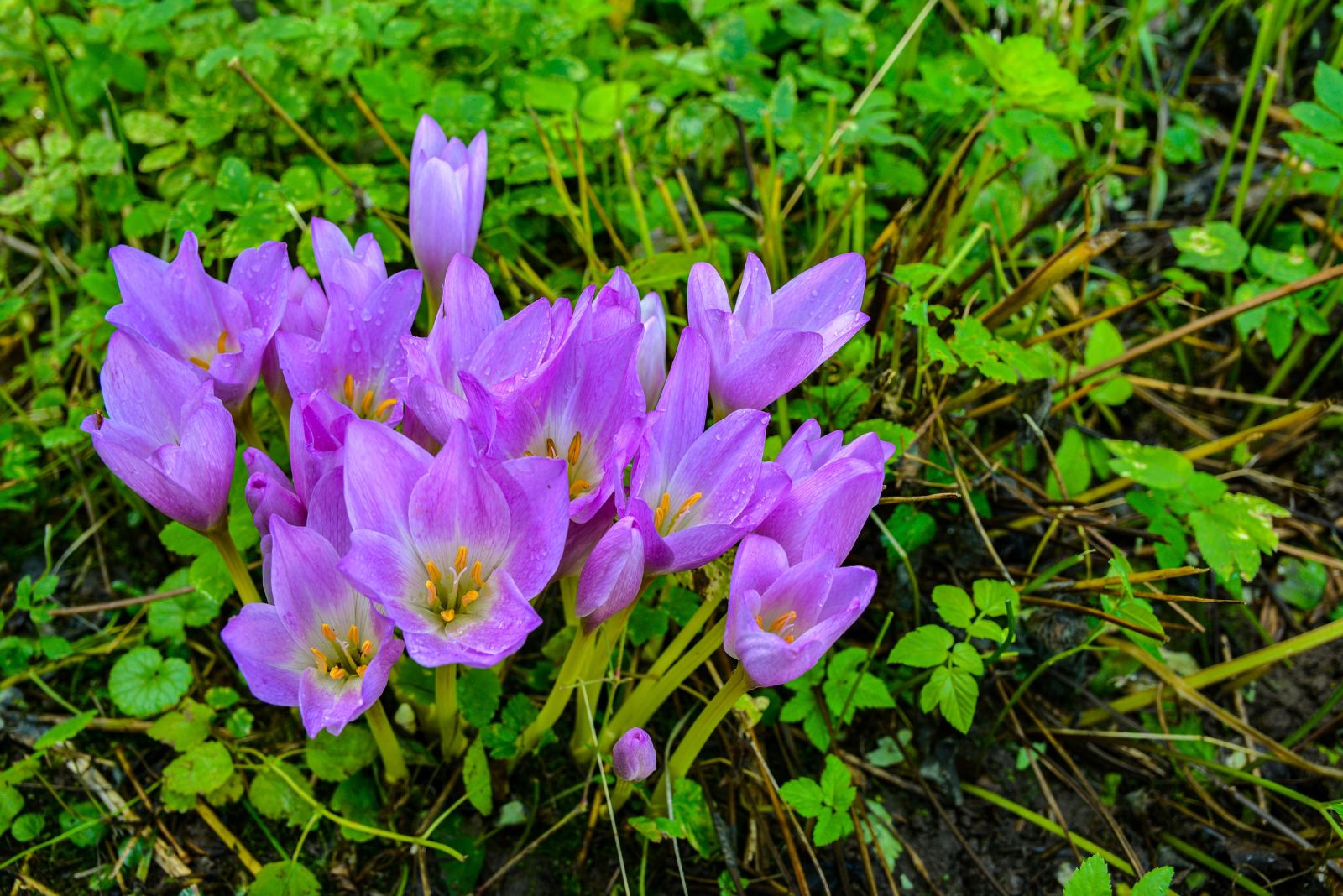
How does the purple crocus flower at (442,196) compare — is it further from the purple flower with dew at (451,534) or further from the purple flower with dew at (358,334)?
the purple flower with dew at (451,534)

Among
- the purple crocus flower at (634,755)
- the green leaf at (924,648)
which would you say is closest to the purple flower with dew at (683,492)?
the purple crocus flower at (634,755)

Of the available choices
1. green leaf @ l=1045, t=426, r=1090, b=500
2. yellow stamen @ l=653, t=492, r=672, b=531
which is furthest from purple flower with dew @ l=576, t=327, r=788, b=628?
green leaf @ l=1045, t=426, r=1090, b=500

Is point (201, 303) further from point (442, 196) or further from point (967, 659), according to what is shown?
point (967, 659)

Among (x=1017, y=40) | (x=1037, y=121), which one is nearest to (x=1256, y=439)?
(x=1037, y=121)

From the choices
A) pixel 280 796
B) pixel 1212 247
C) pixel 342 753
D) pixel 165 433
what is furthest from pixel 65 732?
pixel 1212 247

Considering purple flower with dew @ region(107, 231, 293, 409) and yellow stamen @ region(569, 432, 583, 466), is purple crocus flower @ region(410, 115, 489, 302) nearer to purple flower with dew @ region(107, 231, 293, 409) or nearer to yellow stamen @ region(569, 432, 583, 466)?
purple flower with dew @ region(107, 231, 293, 409)

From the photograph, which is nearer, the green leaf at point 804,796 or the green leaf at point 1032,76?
the green leaf at point 804,796
